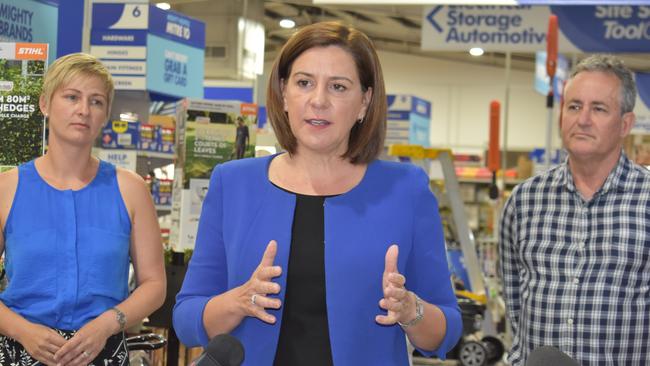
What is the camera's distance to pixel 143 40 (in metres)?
7.31

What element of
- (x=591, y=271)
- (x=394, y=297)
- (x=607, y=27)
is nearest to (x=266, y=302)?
(x=394, y=297)


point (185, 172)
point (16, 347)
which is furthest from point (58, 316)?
point (185, 172)

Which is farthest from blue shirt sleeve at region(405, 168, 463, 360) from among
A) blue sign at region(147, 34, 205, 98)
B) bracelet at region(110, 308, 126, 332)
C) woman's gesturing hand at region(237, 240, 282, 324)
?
blue sign at region(147, 34, 205, 98)

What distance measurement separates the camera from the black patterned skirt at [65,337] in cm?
273

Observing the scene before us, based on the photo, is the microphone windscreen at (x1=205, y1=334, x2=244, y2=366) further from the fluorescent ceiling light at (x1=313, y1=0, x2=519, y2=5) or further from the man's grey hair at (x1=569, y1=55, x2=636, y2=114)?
the fluorescent ceiling light at (x1=313, y1=0, x2=519, y2=5)

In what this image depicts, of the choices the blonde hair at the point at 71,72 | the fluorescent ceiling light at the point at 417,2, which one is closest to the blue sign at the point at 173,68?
the fluorescent ceiling light at the point at 417,2

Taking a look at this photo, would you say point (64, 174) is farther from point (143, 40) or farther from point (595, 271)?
point (143, 40)

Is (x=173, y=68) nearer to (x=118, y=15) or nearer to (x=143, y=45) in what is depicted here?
(x=143, y=45)

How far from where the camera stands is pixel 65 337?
271cm

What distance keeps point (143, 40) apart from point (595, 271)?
195 inches

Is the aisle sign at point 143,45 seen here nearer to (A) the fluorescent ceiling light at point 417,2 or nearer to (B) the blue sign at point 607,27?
(A) the fluorescent ceiling light at point 417,2

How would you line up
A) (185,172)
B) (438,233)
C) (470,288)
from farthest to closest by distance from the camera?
1. (470,288)
2. (185,172)
3. (438,233)

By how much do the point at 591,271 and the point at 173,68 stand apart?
17.9ft

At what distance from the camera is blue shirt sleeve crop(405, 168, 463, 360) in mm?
2041
